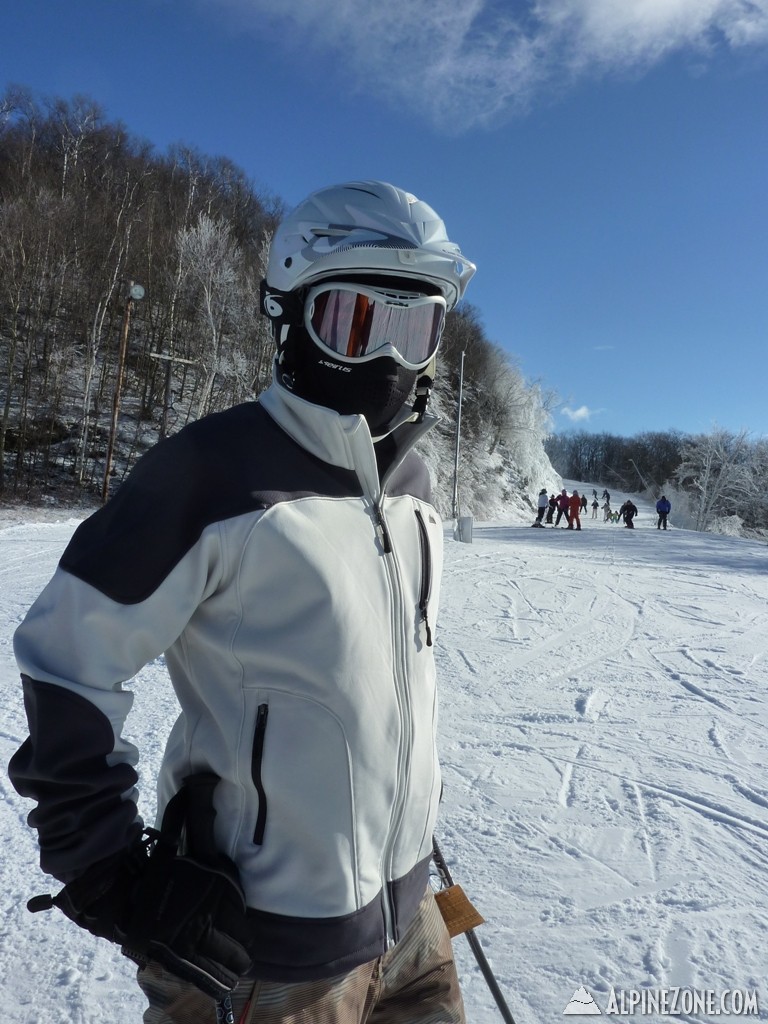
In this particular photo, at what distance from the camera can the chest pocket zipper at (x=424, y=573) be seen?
4.83 feet

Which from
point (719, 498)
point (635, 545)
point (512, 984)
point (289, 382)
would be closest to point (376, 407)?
point (289, 382)

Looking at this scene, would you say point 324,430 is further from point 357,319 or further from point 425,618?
point 425,618

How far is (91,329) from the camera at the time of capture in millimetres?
26656

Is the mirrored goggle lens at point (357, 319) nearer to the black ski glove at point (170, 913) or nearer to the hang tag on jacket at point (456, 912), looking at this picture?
the black ski glove at point (170, 913)

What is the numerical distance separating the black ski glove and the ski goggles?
1.06 metres

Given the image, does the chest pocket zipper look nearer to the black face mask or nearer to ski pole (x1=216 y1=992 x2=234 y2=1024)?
the black face mask

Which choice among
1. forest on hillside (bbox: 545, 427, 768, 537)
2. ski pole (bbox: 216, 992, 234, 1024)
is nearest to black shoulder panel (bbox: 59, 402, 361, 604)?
ski pole (bbox: 216, 992, 234, 1024)

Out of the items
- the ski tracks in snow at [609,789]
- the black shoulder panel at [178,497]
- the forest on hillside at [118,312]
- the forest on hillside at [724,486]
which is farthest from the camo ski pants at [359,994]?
the forest on hillside at [724,486]

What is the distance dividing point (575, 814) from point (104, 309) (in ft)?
88.9

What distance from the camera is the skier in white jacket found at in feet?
3.54

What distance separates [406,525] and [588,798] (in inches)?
117

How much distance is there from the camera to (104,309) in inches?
1006

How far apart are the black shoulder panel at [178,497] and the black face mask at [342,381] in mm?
219

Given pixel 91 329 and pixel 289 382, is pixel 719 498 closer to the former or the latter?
pixel 91 329
